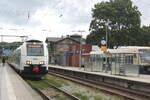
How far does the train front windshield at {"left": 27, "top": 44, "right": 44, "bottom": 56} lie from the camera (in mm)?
30141

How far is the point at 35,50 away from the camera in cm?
3041

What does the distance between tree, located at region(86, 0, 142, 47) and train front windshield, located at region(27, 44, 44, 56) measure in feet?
164

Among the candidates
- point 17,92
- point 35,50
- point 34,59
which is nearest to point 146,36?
point 35,50

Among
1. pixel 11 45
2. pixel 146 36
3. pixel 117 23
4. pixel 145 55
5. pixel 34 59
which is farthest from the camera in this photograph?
pixel 11 45

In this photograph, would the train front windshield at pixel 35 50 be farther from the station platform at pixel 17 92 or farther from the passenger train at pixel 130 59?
the passenger train at pixel 130 59

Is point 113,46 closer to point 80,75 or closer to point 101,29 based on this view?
point 101,29

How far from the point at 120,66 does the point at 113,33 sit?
50193 mm

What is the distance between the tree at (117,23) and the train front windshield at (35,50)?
4998cm

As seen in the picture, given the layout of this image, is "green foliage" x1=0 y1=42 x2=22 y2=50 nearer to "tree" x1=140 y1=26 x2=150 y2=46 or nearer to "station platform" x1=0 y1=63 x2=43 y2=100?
"tree" x1=140 y1=26 x2=150 y2=46

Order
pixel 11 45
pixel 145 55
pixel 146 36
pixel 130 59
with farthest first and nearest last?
pixel 11 45 → pixel 146 36 → pixel 145 55 → pixel 130 59

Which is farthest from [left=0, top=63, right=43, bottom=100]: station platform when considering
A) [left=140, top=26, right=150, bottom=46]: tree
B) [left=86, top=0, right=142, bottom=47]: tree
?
[left=140, top=26, right=150, bottom=46]: tree

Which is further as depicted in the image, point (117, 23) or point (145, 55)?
point (117, 23)

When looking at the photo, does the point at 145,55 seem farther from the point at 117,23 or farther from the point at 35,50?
the point at 117,23

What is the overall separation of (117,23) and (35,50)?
53.6 m
